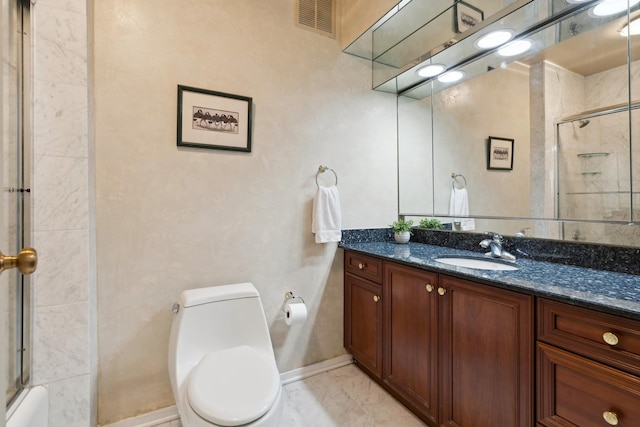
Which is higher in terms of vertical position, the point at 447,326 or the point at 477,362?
the point at 447,326

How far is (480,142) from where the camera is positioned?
197cm

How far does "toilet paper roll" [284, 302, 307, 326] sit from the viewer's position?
72.6 inches

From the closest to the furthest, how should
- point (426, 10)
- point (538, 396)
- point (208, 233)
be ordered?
point (538, 396), point (208, 233), point (426, 10)

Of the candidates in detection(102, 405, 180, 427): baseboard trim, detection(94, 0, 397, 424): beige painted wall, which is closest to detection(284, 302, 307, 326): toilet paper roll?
detection(94, 0, 397, 424): beige painted wall

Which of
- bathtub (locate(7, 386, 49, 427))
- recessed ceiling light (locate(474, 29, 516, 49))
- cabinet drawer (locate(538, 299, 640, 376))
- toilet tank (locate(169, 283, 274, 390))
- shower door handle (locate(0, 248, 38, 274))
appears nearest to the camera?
shower door handle (locate(0, 248, 38, 274))

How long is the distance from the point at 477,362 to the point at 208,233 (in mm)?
1502

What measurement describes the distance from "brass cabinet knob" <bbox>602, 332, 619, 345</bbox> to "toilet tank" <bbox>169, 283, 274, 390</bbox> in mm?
1355

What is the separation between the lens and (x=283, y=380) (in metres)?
1.98

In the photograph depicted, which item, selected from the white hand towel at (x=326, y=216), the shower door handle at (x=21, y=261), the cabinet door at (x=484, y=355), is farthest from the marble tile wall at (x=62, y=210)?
the cabinet door at (x=484, y=355)

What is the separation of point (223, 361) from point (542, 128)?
2029 mm

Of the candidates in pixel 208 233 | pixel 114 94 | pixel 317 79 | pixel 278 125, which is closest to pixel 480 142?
pixel 317 79

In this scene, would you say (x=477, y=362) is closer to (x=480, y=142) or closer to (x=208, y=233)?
(x=480, y=142)

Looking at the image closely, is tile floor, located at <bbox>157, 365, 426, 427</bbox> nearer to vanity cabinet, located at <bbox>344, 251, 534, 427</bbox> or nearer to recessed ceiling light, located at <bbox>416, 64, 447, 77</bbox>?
vanity cabinet, located at <bbox>344, 251, 534, 427</bbox>

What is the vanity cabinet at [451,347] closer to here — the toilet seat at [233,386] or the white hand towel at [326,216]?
the white hand towel at [326,216]
